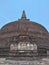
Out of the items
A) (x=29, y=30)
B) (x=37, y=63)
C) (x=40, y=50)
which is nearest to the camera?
(x=37, y=63)

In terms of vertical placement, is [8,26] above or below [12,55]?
above

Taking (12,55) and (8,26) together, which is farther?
(8,26)

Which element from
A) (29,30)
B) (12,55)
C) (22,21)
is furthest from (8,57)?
(22,21)

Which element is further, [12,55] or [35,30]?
[35,30]

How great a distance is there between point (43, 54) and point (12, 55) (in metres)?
2.59

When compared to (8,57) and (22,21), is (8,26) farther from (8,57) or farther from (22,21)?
(8,57)

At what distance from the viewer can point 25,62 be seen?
25953mm

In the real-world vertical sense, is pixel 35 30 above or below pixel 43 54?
above

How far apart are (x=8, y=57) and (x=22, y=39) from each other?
6.96ft

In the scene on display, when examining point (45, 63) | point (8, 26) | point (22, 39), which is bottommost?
point (45, 63)

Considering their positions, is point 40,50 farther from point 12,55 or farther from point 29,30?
point 29,30

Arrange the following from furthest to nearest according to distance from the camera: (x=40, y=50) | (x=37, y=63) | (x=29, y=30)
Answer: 1. (x=29, y=30)
2. (x=40, y=50)
3. (x=37, y=63)

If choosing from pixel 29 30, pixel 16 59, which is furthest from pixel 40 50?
pixel 29 30

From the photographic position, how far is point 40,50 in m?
27.5
